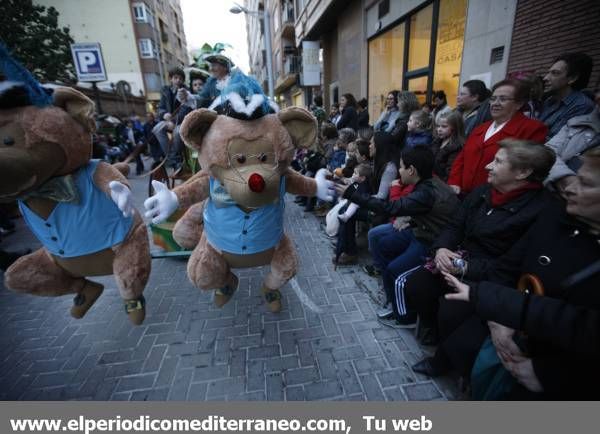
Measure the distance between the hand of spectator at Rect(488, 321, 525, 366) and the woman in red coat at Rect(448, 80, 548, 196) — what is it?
1.56 m

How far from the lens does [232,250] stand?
7.14ft

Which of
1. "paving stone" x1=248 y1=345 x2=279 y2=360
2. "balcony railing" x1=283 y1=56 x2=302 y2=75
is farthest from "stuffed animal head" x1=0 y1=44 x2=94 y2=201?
"balcony railing" x1=283 y1=56 x2=302 y2=75

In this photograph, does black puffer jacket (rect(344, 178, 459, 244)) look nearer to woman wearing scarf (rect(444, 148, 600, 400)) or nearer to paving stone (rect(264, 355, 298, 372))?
woman wearing scarf (rect(444, 148, 600, 400))

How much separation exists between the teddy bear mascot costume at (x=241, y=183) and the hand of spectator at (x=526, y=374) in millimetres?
1527

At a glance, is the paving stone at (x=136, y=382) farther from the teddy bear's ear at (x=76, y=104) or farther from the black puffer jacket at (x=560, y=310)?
the black puffer jacket at (x=560, y=310)

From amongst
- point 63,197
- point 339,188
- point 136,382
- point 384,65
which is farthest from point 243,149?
point 384,65

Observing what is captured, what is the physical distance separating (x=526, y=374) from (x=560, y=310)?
16.4 inches

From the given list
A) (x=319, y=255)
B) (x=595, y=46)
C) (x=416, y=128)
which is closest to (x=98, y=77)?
(x=319, y=255)

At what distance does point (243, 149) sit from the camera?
1.82m

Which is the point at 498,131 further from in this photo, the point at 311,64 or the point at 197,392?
the point at 311,64

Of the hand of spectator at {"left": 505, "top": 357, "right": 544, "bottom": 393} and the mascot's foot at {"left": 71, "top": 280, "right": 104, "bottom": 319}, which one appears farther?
the mascot's foot at {"left": 71, "top": 280, "right": 104, "bottom": 319}

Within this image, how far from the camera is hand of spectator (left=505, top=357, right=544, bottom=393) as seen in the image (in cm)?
145

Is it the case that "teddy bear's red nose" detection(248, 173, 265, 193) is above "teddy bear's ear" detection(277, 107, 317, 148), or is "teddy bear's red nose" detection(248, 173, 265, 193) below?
below

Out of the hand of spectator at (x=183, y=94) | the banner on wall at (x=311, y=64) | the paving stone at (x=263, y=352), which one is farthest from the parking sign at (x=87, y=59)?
the banner on wall at (x=311, y=64)
